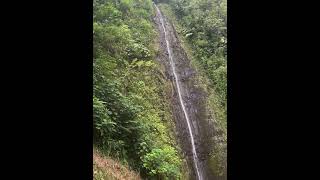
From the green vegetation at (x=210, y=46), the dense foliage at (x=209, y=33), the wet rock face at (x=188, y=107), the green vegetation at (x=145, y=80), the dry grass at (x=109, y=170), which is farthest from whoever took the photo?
the dense foliage at (x=209, y=33)

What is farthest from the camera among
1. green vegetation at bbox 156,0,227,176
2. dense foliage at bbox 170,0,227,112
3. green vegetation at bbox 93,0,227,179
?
dense foliage at bbox 170,0,227,112

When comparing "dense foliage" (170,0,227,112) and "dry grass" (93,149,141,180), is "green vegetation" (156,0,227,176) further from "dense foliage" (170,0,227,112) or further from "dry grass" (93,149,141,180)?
"dry grass" (93,149,141,180)

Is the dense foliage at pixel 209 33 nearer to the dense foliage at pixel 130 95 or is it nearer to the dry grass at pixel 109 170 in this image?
the dense foliage at pixel 130 95

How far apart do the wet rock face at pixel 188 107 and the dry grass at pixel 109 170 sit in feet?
9.64

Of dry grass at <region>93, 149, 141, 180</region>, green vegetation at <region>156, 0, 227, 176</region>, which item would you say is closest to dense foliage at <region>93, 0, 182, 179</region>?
dry grass at <region>93, 149, 141, 180</region>

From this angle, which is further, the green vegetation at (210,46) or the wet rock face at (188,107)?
the green vegetation at (210,46)

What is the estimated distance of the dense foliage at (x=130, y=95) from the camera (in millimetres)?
10211

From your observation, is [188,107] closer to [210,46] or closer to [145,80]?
[145,80]

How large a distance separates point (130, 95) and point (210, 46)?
664cm

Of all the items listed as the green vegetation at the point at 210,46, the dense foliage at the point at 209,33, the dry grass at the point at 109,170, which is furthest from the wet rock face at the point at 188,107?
the dry grass at the point at 109,170

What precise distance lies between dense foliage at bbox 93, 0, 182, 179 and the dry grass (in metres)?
0.43

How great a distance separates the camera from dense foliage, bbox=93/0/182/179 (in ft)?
33.5

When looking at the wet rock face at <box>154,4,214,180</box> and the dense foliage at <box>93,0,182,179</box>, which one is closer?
the dense foliage at <box>93,0,182,179</box>

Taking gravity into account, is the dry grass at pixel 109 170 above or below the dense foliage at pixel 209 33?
below
